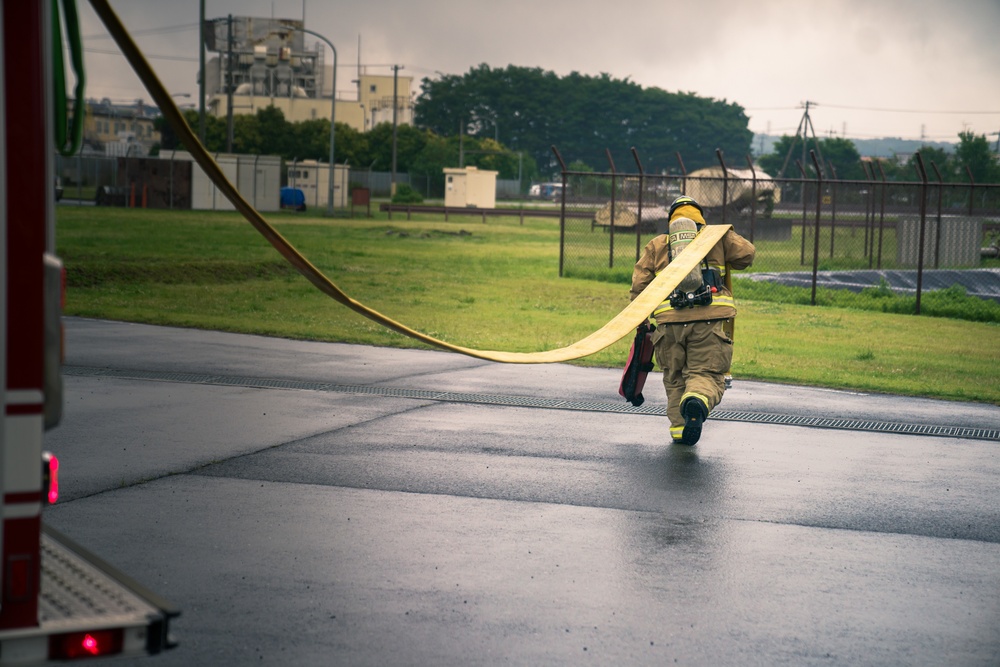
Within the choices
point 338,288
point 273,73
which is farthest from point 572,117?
point 338,288

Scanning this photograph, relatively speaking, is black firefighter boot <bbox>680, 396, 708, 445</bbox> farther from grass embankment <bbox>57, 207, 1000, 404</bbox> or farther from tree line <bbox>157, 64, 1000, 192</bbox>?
tree line <bbox>157, 64, 1000, 192</bbox>

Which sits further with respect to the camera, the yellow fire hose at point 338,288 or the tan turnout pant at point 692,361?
Result: the tan turnout pant at point 692,361

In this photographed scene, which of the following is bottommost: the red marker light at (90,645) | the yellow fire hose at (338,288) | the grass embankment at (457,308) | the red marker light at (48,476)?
the grass embankment at (457,308)

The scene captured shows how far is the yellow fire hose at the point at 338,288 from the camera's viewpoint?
401cm

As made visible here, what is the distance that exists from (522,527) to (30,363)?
366cm

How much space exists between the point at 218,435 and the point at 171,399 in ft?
5.17

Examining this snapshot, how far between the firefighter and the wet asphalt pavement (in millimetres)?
371

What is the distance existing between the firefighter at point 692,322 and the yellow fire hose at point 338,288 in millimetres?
177

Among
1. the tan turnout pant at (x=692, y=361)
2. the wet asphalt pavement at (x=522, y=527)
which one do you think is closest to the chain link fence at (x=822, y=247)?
the tan turnout pant at (x=692, y=361)

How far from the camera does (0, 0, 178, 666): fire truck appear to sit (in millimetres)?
2846

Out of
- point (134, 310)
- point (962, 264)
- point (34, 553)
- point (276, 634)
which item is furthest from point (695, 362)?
point (962, 264)

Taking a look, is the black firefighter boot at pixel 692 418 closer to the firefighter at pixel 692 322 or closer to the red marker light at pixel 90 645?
the firefighter at pixel 692 322

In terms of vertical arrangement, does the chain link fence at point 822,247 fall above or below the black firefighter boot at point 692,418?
above

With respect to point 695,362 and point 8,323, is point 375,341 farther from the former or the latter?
point 8,323
